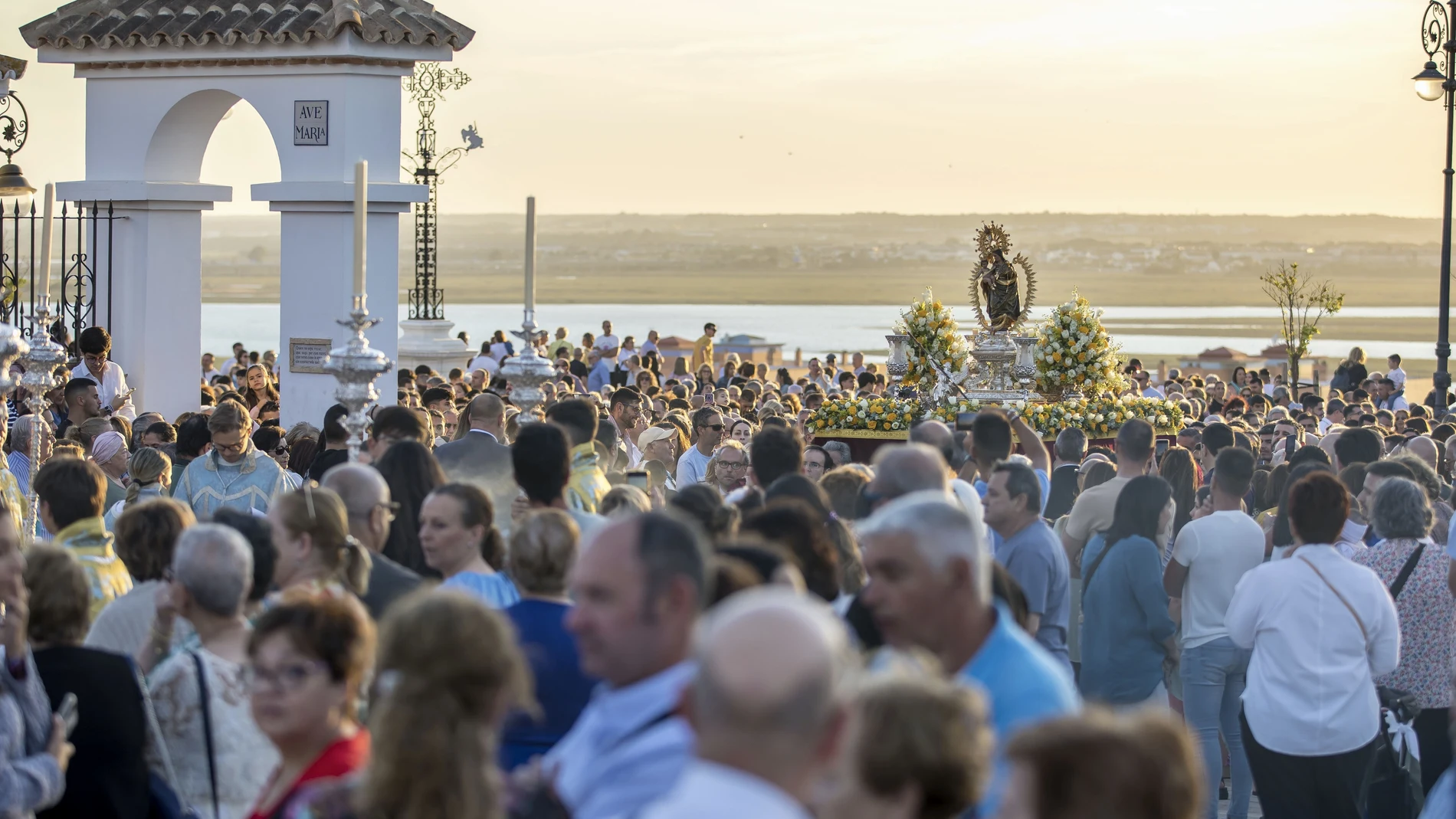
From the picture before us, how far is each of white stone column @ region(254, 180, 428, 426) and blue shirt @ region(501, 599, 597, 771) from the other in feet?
30.9

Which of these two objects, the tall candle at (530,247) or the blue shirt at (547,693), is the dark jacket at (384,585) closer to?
the blue shirt at (547,693)

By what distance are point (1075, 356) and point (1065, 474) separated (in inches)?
297

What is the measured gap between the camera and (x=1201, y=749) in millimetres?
8164

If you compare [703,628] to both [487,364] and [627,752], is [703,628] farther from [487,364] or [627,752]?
[487,364]

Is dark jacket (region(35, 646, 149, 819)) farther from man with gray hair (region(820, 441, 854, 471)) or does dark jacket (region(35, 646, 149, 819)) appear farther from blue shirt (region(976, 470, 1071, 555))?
man with gray hair (region(820, 441, 854, 471))

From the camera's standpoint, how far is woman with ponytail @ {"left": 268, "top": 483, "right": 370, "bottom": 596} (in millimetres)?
5570

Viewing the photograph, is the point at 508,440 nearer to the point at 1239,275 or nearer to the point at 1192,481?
the point at 1192,481

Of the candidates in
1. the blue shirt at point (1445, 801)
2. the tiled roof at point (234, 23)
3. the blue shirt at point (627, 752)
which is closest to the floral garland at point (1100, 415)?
the tiled roof at point (234, 23)

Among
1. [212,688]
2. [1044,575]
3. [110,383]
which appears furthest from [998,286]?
[212,688]

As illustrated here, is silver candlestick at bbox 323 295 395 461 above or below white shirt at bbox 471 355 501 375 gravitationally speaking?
above

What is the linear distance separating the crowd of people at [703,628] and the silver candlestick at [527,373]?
17 centimetres

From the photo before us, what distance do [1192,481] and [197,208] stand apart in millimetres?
9723

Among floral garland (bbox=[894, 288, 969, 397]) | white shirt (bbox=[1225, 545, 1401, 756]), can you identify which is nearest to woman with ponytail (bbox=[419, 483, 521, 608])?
white shirt (bbox=[1225, 545, 1401, 756])

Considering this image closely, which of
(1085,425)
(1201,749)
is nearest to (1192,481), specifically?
(1201,749)
